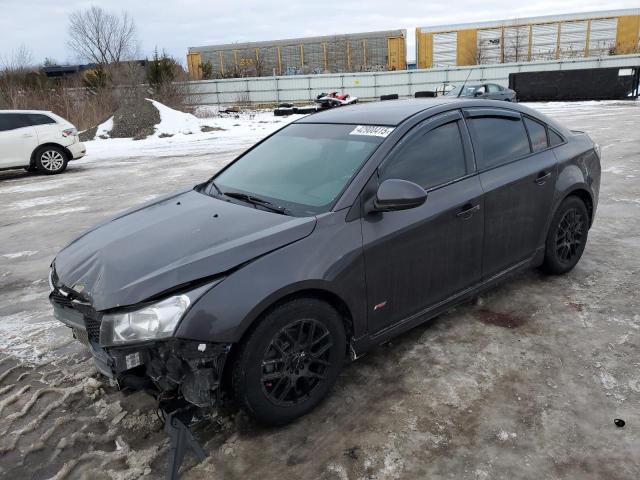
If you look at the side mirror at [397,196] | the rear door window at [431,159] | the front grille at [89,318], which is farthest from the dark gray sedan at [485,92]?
the front grille at [89,318]

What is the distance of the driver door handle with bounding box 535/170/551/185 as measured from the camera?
3.93 m

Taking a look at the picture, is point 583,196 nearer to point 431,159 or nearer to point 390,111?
point 431,159

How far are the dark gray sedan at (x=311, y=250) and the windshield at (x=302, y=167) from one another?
0.01 meters

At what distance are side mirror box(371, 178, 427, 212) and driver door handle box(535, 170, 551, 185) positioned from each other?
1.54m

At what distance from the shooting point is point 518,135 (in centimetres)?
399

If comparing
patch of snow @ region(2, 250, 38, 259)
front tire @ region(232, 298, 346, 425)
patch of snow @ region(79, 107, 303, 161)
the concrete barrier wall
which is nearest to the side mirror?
front tire @ region(232, 298, 346, 425)

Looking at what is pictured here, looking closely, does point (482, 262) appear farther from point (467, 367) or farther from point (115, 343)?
point (115, 343)

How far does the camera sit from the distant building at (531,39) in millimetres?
50719

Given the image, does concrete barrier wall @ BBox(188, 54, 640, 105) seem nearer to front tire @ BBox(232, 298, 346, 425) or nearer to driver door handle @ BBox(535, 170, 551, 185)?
driver door handle @ BBox(535, 170, 551, 185)

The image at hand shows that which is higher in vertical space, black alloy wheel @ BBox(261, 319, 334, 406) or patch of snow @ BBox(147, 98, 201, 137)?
patch of snow @ BBox(147, 98, 201, 137)

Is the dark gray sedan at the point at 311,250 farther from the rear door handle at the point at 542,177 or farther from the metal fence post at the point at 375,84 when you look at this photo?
the metal fence post at the point at 375,84

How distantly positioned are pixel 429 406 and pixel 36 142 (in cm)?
1241

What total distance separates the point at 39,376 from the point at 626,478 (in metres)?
3.46

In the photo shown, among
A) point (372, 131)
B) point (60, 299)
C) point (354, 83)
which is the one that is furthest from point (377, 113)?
point (354, 83)
